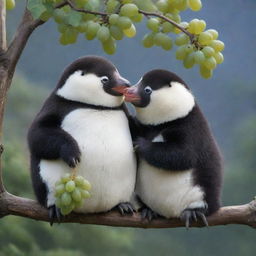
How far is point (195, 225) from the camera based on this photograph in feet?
4.57

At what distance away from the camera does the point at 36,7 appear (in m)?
1.21

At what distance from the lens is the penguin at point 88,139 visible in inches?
53.1

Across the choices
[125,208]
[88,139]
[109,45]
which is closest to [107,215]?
[125,208]

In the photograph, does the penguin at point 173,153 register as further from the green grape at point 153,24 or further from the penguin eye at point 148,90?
the green grape at point 153,24

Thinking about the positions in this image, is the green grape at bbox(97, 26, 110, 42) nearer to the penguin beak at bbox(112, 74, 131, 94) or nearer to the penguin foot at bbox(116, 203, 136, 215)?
the penguin beak at bbox(112, 74, 131, 94)

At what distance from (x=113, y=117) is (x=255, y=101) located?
1.37m

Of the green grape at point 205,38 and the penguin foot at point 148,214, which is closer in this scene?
the green grape at point 205,38

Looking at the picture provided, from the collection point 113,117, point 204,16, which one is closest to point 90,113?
point 113,117

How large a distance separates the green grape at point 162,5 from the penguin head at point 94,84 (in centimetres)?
15

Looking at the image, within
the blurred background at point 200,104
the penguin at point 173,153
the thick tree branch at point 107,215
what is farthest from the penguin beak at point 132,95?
the blurred background at point 200,104

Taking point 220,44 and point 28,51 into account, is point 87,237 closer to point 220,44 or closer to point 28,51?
point 28,51

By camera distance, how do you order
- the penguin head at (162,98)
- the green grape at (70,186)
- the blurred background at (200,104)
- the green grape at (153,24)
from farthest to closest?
the blurred background at (200,104) < the penguin head at (162,98) < the green grape at (153,24) < the green grape at (70,186)

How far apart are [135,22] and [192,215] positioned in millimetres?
362

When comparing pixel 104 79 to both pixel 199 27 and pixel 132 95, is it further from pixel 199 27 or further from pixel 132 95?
pixel 199 27
